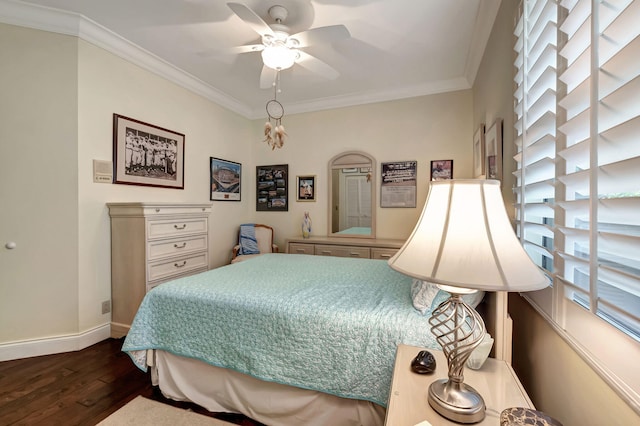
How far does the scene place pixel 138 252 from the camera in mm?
2428

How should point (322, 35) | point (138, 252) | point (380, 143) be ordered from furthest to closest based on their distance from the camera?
point (380, 143) < point (138, 252) < point (322, 35)

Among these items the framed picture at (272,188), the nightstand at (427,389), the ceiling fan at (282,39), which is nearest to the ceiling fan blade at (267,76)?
the ceiling fan at (282,39)

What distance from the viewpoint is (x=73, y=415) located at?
158 cm

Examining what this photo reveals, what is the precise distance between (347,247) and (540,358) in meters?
2.44

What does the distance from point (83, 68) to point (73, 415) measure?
2543 mm

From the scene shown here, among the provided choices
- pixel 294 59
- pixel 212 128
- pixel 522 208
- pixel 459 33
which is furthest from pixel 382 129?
pixel 522 208

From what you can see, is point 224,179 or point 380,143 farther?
point 224,179

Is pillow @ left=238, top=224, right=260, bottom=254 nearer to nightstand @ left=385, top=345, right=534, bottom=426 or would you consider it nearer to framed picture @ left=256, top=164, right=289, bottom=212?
framed picture @ left=256, top=164, right=289, bottom=212

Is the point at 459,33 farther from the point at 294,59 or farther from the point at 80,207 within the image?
the point at 80,207

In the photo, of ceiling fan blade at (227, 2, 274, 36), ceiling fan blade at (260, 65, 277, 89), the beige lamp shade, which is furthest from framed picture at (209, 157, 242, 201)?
the beige lamp shade

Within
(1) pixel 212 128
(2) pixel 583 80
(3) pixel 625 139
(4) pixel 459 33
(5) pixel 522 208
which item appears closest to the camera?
(3) pixel 625 139

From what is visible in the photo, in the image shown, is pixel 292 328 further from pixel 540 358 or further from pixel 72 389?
pixel 72 389

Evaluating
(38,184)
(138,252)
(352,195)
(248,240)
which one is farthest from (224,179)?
(38,184)

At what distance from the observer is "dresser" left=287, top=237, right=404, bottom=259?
10.8 ft
